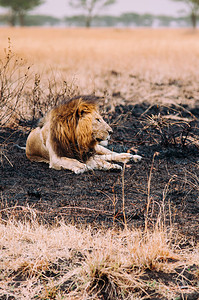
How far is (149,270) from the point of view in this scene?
3277 mm

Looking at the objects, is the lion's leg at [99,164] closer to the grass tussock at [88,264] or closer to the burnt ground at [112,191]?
the burnt ground at [112,191]

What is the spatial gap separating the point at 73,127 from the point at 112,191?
89 cm

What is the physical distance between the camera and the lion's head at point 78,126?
195 inches

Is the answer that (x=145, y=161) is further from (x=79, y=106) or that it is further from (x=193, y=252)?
(x=193, y=252)

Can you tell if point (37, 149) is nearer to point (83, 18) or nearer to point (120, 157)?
point (120, 157)

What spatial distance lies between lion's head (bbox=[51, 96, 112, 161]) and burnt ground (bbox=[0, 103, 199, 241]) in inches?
14.6

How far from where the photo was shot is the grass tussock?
3016 mm

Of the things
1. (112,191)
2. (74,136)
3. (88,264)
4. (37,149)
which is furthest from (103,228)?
(37,149)

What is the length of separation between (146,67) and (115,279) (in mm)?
11555

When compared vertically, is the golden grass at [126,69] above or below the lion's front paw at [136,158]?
above

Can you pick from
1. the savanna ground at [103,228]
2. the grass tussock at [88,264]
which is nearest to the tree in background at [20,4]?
the savanna ground at [103,228]

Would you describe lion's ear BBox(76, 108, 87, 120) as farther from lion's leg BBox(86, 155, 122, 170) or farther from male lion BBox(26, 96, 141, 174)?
lion's leg BBox(86, 155, 122, 170)

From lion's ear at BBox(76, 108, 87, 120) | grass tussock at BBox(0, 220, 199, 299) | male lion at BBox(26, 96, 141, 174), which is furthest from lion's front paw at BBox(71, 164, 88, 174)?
grass tussock at BBox(0, 220, 199, 299)

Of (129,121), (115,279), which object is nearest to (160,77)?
(129,121)
